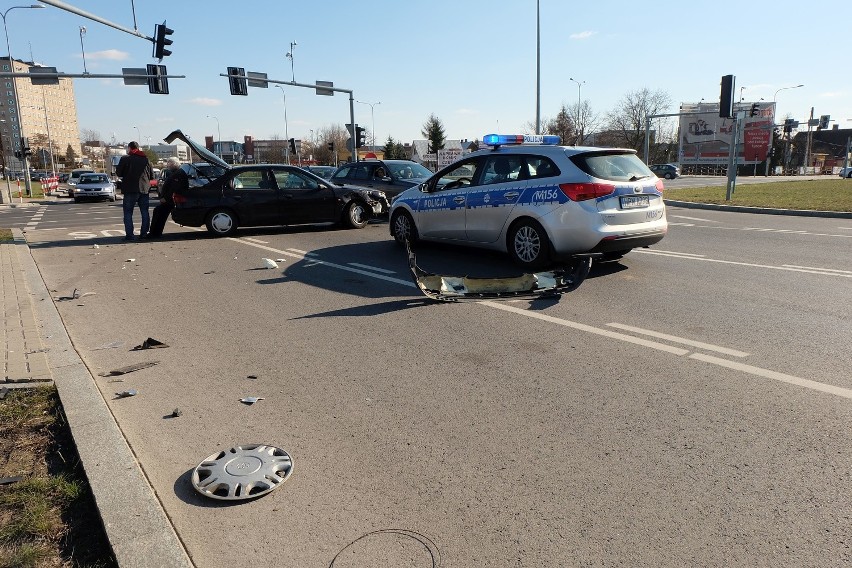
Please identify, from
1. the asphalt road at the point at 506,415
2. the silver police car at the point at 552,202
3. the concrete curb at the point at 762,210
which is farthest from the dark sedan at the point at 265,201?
the concrete curb at the point at 762,210

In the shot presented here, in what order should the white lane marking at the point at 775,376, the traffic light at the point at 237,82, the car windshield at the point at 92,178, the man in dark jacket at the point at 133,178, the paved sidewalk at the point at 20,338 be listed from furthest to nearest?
1. the car windshield at the point at 92,178
2. the traffic light at the point at 237,82
3. the man in dark jacket at the point at 133,178
4. the paved sidewalk at the point at 20,338
5. the white lane marking at the point at 775,376

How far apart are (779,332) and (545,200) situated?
3.31 m

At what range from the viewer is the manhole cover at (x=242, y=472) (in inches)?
122

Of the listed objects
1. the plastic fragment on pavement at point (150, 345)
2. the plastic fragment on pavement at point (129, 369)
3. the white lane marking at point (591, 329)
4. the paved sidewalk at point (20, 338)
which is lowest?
the plastic fragment on pavement at point (129, 369)

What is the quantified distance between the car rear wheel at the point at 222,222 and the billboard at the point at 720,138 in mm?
76898

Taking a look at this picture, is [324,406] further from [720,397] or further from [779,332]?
[779,332]

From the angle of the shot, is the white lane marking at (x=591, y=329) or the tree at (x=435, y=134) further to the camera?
the tree at (x=435, y=134)

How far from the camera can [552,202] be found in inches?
311

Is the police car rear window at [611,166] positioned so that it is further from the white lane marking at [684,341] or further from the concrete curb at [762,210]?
the concrete curb at [762,210]

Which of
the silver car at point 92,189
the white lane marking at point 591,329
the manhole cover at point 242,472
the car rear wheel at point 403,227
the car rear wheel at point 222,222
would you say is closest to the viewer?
the manhole cover at point 242,472

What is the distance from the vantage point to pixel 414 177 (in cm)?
1722

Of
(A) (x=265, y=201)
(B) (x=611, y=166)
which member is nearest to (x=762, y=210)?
(B) (x=611, y=166)

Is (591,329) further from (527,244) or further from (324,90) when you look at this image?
(324,90)

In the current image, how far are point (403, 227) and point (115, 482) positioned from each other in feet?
26.5
